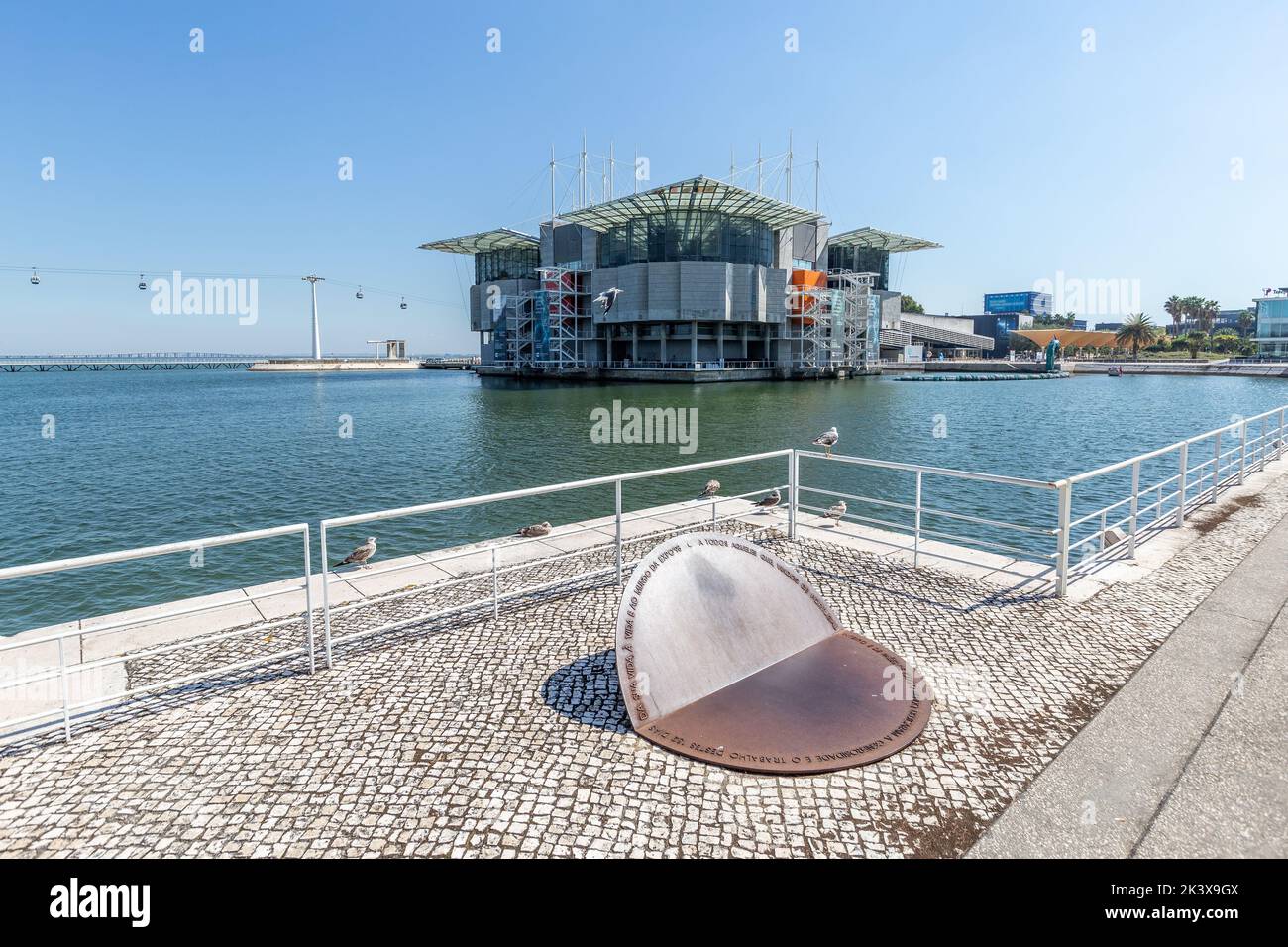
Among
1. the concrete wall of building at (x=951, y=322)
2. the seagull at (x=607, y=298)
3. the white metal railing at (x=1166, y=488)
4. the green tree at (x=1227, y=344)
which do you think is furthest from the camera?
the concrete wall of building at (x=951, y=322)

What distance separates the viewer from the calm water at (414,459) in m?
17.6

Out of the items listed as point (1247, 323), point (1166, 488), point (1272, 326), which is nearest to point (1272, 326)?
point (1272, 326)

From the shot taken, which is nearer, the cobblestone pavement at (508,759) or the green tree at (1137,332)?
the cobblestone pavement at (508,759)

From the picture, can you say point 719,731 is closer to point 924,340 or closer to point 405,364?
point 924,340

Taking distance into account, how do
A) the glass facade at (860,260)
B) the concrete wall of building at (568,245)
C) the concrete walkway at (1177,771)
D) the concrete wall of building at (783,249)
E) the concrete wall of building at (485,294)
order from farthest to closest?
the concrete wall of building at (485,294) < the glass facade at (860,260) < the concrete wall of building at (568,245) < the concrete wall of building at (783,249) < the concrete walkway at (1177,771)

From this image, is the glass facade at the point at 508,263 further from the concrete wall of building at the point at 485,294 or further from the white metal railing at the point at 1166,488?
the white metal railing at the point at 1166,488

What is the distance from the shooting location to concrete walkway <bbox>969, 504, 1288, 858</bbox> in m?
3.91

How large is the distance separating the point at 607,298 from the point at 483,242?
110ft

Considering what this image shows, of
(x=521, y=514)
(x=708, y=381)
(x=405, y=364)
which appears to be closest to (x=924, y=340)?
(x=708, y=381)

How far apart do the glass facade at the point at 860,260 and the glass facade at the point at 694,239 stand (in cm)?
2239

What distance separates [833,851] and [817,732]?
129 cm

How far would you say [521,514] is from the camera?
66.0 feet

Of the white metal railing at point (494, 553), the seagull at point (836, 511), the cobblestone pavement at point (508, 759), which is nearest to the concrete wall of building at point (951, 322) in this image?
the seagull at point (836, 511)

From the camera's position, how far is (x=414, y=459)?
1275 inches
